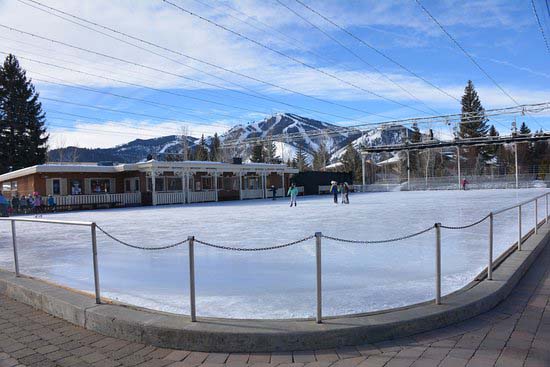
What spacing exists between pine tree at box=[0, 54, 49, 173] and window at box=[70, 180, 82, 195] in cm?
1845

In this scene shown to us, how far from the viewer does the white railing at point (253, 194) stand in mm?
38709

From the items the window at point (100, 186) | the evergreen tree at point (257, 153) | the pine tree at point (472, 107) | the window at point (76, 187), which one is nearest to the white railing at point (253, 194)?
the window at point (100, 186)

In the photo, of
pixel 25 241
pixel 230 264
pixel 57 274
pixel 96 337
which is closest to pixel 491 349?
pixel 96 337

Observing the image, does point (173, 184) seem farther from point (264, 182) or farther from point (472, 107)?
point (472, 107)

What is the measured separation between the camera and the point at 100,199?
29266mm

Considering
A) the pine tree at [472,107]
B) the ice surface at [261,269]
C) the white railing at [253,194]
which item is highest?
the pine tree at [472,107]

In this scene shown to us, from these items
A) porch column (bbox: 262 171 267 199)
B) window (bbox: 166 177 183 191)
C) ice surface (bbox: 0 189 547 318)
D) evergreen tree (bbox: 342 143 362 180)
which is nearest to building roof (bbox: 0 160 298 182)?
window (bbox: 166 177 183 191)

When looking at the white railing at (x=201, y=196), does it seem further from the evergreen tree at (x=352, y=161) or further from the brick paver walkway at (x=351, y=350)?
the evergreen tree at (x=352, y=161)

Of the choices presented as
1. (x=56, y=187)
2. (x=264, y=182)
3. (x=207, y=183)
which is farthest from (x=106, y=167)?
(x=264, y=182)

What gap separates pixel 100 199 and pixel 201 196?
8.11m

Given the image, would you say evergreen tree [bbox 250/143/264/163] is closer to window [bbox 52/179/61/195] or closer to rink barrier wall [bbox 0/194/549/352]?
window [bbox 52/179/61/195]

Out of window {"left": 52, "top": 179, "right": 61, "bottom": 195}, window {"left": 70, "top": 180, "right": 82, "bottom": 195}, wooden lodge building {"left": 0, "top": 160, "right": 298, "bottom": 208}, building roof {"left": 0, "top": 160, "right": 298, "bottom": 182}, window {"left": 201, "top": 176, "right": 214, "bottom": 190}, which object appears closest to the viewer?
building roof {"left": 0, "top": 160, "right": 298, "bottom": 182}

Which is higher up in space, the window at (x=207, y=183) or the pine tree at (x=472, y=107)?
the pine tree at (x=472, y=107)

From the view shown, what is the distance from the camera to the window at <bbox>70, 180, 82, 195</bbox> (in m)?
29.4
